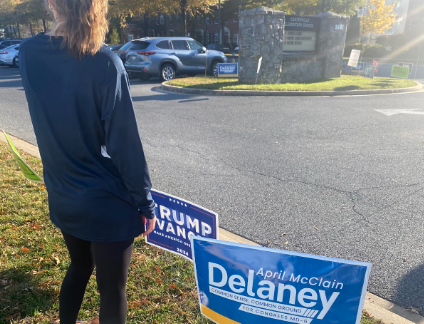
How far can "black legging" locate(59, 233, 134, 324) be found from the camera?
1701 millimetres

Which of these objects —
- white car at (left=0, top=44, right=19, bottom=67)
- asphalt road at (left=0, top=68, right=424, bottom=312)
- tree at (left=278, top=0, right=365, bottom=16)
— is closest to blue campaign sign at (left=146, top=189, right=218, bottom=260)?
asphalt road at (left=0, top=68, right=424, bottom=312)

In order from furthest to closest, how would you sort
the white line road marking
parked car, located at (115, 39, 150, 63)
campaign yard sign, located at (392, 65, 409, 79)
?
1. campaign yard sign, located at (392, 65, 409, 79)
2. parked car, located at (115, 39, 150, 63)
3. the white line road marking

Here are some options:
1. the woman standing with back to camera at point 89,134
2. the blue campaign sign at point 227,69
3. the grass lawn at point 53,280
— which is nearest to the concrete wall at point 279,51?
the blue campaign sign at point 227,69

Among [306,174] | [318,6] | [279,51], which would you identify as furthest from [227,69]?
[318,6]

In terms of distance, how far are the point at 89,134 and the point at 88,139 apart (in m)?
0.02

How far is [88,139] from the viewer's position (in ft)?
5.16

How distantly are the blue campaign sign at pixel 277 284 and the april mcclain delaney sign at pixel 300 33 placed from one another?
48.3 feet

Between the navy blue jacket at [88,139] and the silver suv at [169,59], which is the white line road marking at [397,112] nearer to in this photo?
the silver suv at [169,59]

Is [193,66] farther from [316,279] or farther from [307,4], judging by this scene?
[307,4]

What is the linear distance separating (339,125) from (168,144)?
3.77m

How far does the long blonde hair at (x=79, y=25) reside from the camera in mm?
1465

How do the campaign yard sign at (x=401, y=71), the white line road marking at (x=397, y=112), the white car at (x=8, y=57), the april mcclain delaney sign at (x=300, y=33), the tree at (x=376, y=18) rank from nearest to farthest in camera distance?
the white line road marking at (x=397, y=112) < the april mcclain delaney sign at (x=300, y=33) < the campaign yard sign at (x=401, y=71) < the white car at (x=8, y=57) < the tree at (x=376, y=18)

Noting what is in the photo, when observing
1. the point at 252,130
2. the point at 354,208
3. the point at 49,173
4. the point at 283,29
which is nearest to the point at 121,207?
the point at 49,173

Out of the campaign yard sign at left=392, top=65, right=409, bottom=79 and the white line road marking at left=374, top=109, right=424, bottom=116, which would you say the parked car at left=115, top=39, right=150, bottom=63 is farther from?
the campaign yard sign at left=392, top=65, right=409, bottom=79
